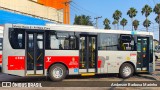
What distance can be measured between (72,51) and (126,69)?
3.54 metres

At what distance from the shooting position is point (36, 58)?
14.0 metres

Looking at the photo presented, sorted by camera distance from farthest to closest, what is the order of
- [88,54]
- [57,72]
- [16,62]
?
[88,54] → [57,72] → [16,62]

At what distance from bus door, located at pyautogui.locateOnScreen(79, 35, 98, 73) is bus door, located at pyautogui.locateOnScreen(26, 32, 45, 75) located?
84.8 inches

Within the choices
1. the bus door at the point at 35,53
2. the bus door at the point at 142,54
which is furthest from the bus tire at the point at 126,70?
the bus door at the point at 35,53

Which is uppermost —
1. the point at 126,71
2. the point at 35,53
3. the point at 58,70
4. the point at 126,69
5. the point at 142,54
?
the point at 35,53

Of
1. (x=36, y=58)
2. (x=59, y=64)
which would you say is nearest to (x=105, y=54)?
(x=59, y=64)

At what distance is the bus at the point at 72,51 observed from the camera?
539 inches

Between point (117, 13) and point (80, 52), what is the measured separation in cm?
7182

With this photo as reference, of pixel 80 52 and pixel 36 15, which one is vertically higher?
pixel 36 15

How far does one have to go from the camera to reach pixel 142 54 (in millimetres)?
16875

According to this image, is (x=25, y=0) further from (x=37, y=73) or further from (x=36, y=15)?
(x=37, y=73)

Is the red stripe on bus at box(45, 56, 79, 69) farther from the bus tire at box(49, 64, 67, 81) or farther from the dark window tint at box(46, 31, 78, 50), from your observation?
the dark window tint at box(46, 31, 78, 50)

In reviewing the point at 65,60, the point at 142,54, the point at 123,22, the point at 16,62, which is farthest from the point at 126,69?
the point at 123,22

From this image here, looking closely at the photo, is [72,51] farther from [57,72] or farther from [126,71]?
[126,71]
